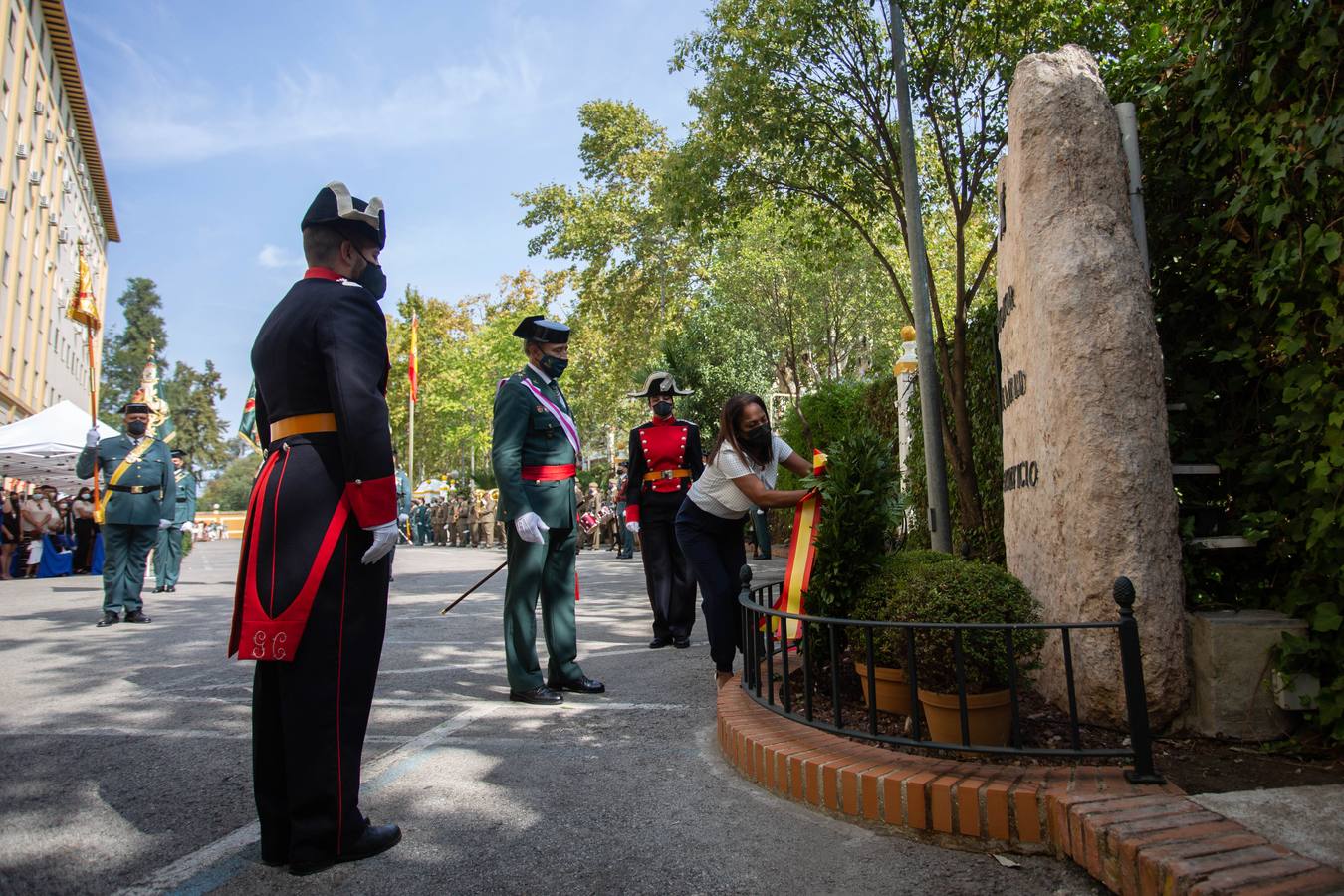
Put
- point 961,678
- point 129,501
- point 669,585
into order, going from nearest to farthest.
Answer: point 961,678 < point 669,585 < point 129,501

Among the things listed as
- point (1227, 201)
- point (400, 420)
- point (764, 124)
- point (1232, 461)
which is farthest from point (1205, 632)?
point (400, 420)

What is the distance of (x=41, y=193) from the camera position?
107 feet

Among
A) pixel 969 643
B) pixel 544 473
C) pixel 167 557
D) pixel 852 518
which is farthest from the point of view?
pixel 167 557

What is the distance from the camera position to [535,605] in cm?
497

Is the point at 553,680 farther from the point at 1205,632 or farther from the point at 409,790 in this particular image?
the point at 1205,632

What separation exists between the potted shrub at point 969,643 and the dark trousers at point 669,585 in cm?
332

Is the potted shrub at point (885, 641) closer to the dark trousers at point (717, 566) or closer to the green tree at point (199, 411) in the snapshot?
the dark trousers at point (717, 566)

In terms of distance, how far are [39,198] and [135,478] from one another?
96.9 ft

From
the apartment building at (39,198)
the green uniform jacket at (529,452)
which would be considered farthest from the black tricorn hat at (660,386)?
the apartment building at (39,198)

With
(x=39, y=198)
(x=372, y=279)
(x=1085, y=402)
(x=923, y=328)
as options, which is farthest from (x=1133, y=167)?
(x=39, y=198)

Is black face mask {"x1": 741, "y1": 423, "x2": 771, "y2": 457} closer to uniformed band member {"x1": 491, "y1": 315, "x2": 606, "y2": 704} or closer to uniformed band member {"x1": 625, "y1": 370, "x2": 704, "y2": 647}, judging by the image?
uniformed band member {"x1": 491, "y1": 315, "x2": 606, "y2": 704}

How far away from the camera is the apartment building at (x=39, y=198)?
27891mm

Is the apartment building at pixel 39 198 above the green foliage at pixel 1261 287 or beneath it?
above

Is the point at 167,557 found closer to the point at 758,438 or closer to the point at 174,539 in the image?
the point at 174,539
